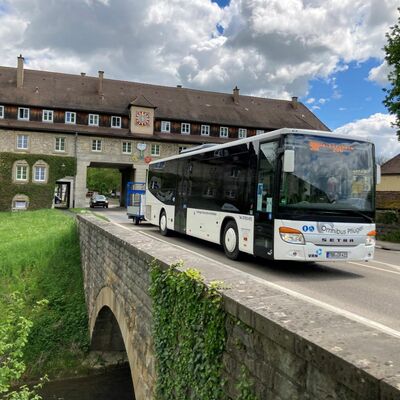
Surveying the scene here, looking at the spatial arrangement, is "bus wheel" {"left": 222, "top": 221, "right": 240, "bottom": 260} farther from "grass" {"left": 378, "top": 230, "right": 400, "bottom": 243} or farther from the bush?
the bush

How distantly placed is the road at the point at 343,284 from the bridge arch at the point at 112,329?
2.76 meters

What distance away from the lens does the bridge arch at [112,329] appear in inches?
290

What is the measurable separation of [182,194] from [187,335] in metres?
10.6

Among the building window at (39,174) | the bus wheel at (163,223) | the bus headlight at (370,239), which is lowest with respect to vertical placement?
the bus wheel at (163,223)

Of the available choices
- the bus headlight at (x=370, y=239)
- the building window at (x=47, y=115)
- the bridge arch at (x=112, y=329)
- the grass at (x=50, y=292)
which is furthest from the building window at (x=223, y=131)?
the bus headlight at (x=370, y=239)

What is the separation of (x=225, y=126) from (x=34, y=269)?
Answer: 116 feet

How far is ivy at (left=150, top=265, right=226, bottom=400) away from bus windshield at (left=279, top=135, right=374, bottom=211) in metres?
4.06

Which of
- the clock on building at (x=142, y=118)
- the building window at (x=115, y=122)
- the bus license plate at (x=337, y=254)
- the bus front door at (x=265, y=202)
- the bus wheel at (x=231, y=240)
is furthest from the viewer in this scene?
the clock on building at (x=142, y=118)

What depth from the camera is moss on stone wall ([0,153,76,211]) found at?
41656 mm

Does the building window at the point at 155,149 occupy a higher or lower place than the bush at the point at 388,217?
higher

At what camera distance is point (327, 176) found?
29.5ft

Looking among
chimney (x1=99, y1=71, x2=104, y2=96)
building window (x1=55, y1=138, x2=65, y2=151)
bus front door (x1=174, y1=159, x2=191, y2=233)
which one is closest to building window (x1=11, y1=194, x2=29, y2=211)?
building window (x1=55, y1=138, x2=65, y2=151)

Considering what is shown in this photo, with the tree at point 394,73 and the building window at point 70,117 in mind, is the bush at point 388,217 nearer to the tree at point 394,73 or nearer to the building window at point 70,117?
the tree at point 394,73

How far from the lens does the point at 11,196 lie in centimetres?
4209
